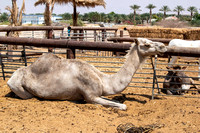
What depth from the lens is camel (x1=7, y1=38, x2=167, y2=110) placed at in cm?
486

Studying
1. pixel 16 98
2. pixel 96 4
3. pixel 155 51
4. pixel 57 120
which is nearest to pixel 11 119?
pixel 57 120

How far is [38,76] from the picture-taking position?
5.13 meters

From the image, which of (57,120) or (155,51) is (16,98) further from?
(155,51)

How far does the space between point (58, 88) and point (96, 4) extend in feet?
52.6

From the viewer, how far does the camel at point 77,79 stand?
486 cm

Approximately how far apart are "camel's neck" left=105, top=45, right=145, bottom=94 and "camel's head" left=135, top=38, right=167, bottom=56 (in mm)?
102

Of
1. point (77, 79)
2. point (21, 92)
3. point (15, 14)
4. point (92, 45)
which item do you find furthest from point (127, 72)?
point (15, 14)

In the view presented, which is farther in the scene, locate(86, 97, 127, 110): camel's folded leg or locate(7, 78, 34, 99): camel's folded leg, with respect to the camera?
locate(7, 78, 34, 99): camel's folded leg

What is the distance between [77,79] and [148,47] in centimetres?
148

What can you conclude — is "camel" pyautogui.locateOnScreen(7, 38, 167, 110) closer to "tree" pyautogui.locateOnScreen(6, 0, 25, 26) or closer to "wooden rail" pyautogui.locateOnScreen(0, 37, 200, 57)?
"wooden rail" pyautogui.locateOnScreen(0, 37, 200, 57)

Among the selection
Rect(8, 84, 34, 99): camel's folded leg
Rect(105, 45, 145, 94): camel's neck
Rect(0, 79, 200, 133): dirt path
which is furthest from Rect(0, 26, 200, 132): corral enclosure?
Rect(105, 45, 145, 94): camel's neck

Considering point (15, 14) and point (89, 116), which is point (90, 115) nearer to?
point (89, 116)

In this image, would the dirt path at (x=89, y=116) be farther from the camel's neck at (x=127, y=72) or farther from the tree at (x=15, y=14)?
the tree at (x=15, y=14)

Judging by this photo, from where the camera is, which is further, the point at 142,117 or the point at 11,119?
the point at 142,117
